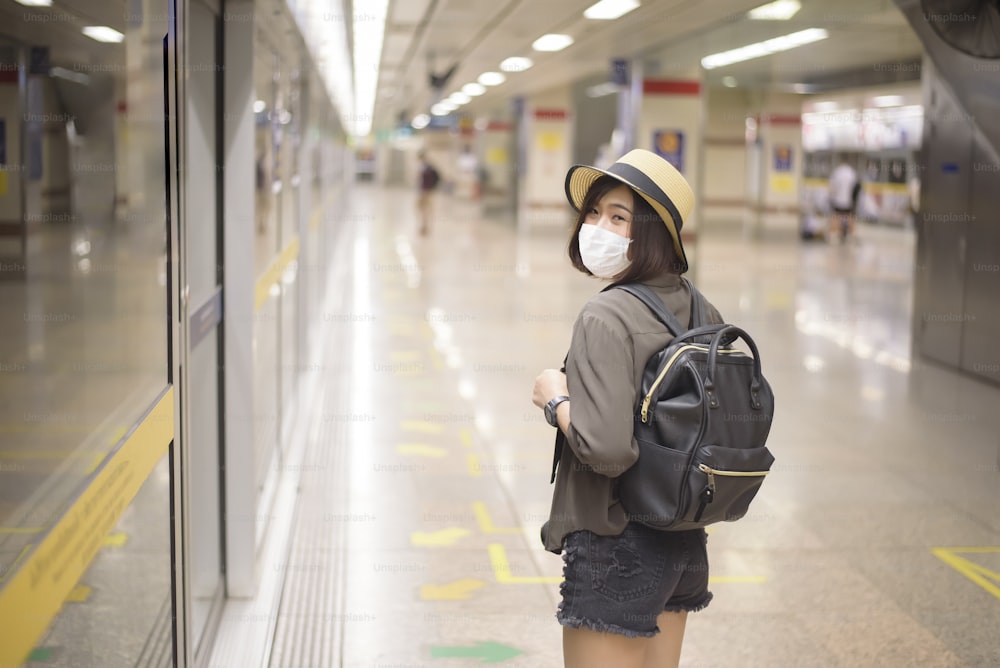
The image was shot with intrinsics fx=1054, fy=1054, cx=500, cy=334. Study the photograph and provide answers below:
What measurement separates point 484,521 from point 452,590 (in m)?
0.83

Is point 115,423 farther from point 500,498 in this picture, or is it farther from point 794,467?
point 794,467

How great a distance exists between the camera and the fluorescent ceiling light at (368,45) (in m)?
8.52

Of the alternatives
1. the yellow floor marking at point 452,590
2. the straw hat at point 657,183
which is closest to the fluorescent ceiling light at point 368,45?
the yellow floor marking at point 452,590

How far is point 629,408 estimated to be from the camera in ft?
6.58

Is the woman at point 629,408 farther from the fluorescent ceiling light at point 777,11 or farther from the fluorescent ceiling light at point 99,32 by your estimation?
the fluorescent ceiling light at point 777,11

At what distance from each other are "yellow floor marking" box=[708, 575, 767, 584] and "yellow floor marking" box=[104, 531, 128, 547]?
2429 mm

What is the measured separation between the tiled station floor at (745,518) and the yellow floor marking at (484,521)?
1 cm

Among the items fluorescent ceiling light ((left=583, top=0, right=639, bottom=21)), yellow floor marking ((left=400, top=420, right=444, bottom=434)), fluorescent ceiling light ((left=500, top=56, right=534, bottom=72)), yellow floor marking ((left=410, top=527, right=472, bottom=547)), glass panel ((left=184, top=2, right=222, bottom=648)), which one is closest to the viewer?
glass panel ((left=184, top=2, right=222, bottom=648))

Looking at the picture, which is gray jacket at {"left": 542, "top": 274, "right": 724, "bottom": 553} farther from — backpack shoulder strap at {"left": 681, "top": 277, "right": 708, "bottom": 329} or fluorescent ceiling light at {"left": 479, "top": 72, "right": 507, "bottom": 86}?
fluorescent ceiling light at {"left": 479, "top": 72, "right": 507, "bottom": 86}

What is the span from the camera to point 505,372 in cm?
814

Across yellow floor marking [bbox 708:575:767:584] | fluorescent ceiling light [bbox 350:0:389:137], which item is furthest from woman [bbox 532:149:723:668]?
fluorescent ceiling light [bbox 350:0:389:137]

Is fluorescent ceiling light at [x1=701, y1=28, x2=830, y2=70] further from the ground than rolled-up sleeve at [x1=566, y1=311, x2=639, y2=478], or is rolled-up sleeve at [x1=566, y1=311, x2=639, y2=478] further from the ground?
fluorescent ceiling light at [x1=701, y1=28, x2=830, y2=70]

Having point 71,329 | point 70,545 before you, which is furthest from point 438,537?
point 71,329

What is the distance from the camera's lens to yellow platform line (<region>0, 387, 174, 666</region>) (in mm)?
1469
